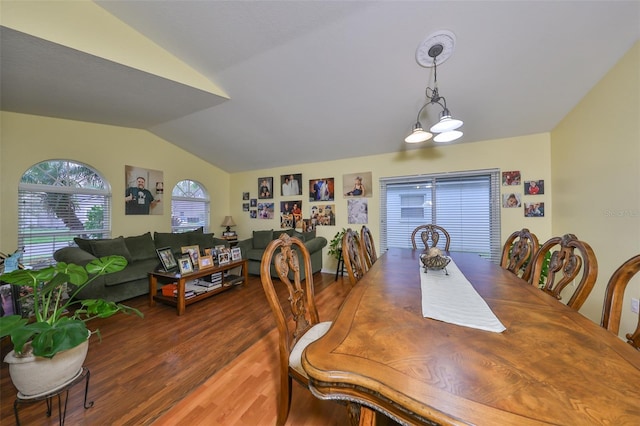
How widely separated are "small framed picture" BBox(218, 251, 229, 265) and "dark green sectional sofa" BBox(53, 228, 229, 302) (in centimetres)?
89

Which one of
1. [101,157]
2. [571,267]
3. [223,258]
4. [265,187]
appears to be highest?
[101,157]

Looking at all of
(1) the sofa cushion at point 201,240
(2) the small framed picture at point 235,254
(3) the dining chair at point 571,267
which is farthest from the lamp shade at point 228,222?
(3) the dining chair at point 571,267

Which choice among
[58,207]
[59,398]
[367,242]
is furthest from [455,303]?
[58,207]

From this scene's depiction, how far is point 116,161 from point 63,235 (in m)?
1.36

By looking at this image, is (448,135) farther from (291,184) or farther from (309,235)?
(291,184)

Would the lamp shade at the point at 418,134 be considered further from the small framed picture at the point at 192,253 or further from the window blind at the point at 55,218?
the window blind at the point at 55,218

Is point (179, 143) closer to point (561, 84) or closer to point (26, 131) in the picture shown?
point (26, 131)

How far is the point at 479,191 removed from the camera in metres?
3.49

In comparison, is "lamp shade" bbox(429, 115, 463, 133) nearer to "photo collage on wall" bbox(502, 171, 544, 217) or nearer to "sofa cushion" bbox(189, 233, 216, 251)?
"photo collage on wall" bbox(502, 171, 544, 217)

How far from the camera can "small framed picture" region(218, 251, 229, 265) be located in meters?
3.28

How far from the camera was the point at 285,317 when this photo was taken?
1.23m

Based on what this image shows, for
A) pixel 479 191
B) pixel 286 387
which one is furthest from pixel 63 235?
pixel 479 191

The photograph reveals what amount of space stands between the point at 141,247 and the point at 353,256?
3784mm

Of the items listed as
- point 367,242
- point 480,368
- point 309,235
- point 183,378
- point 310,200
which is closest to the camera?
point 480,368
